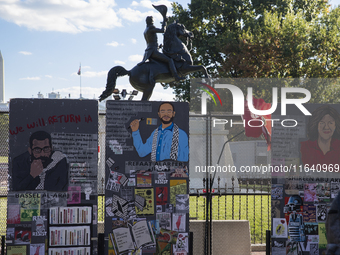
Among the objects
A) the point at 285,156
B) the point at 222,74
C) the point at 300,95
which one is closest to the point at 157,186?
the point at 285,156

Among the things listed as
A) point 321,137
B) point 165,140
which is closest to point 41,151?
point 165,140

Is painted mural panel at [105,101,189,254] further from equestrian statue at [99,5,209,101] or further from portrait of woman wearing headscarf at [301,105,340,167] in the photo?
portrait of woman wearing headscarf at [301,105,340,167]

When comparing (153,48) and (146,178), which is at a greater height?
(153,48)

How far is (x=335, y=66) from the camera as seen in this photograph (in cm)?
1723

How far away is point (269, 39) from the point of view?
653 inches

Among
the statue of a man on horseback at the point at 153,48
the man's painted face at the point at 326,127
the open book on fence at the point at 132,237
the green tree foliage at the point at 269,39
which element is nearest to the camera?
the open book on fence at the point at 132,237

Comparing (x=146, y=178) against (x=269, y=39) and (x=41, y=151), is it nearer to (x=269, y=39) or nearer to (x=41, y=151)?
(x=41, y=151)

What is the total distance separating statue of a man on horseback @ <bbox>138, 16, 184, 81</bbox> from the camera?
5398 mm

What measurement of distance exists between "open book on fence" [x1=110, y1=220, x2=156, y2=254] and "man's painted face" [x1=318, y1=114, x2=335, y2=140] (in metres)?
2.81

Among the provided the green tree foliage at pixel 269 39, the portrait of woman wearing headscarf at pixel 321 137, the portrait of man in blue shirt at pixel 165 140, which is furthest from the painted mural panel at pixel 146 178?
the green tree foliage at pixel 269 39

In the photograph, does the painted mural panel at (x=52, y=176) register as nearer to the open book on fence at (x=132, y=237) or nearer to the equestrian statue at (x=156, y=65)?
the open book on fence at (x=132, y=237)

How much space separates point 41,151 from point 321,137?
3.90 m

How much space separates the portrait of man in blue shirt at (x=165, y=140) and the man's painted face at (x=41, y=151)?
1126mm

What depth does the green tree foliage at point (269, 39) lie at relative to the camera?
16.7m
